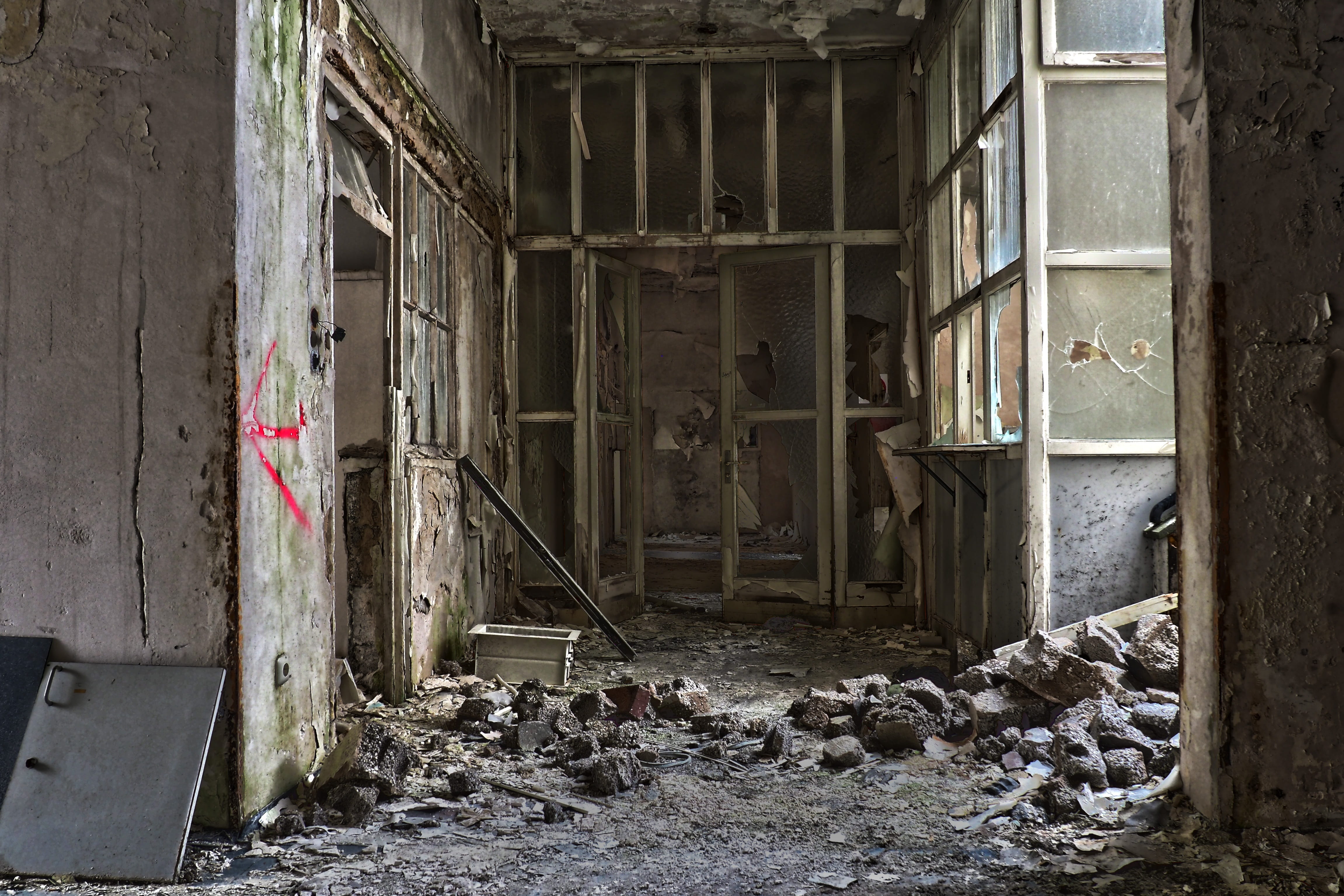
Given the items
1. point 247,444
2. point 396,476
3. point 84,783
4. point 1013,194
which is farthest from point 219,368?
point 1013,194

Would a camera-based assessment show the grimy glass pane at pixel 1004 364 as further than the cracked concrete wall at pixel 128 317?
Yes

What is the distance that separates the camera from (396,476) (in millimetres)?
3520

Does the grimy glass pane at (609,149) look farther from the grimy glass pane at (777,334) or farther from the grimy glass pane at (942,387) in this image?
the grimy glass pane at (942,387)

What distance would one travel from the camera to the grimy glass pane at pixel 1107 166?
3.44 m

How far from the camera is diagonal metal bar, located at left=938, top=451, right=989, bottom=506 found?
13.5 ft

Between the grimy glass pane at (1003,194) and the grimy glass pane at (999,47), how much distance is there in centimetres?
14

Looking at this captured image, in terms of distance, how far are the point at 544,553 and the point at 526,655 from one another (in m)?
0.53

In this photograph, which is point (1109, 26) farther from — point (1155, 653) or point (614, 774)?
point (614, 774)

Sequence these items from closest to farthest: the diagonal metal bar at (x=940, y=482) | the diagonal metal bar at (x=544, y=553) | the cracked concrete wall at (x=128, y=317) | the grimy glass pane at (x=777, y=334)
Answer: the cracked concrete wall at (x=128, y=317), the diagonal metal bar at (x=544, y=553), the diagonal metal bar at (x=940, y=482), the grimy glass pane at (x=777, y=334)

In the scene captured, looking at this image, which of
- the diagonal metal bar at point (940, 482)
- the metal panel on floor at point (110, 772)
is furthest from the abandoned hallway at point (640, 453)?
the diagonal metal bar at point (940, 482)

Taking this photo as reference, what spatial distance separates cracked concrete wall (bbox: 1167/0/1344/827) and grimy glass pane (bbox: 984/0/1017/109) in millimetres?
1535

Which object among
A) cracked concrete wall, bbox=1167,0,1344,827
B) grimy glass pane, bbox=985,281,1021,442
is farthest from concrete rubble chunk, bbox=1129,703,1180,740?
grimy glass pane, bbox=985,281,1021,442

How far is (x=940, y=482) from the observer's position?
471 centimetres

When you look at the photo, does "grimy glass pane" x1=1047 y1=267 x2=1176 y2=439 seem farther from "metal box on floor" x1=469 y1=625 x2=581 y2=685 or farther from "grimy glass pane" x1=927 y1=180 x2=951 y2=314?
"metal box on floor" x1=469 y1=625 x2=581 y2=685
